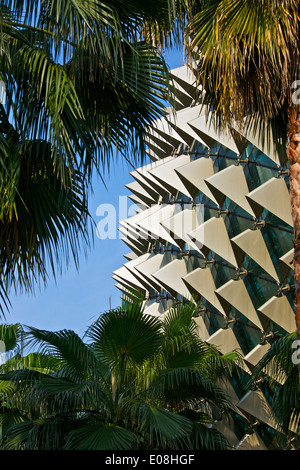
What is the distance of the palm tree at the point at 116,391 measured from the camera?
7.62m

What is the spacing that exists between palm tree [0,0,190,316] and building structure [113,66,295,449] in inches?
344

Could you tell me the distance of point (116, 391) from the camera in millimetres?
8625

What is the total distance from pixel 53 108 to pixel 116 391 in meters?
4.89

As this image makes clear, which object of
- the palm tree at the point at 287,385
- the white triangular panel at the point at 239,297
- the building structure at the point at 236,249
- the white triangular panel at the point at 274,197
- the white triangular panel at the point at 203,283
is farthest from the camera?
the white triangular panel at the point at 203,283

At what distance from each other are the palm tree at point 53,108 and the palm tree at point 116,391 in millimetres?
3168

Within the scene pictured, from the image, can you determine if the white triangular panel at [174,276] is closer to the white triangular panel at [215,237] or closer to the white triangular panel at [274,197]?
the white triangular panel at [215,237]

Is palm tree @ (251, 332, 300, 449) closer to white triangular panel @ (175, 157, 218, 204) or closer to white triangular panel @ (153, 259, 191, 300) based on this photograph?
white triangular panel @ (175, 157, 218, 204)

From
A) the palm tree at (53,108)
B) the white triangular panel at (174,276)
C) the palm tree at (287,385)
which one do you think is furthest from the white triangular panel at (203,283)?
the palm tree at (53,108)

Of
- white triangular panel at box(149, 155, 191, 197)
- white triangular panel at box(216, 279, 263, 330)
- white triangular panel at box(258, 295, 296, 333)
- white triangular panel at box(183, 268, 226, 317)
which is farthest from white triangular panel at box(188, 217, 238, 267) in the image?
white triangular panel at box(149, 155, 191, 197)

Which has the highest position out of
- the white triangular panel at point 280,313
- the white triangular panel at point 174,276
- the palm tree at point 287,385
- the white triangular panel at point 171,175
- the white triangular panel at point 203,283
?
the white triangular panel at point 171,175

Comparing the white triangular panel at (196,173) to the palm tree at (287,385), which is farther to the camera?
the white triangular panel at (196,173)

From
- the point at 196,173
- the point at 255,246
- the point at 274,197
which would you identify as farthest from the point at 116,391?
the point at 196,173

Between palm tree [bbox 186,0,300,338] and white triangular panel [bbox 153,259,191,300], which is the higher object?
white triangular panel [bbox 153,259,191,300]

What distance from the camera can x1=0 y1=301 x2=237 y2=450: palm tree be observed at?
762 centimetres
